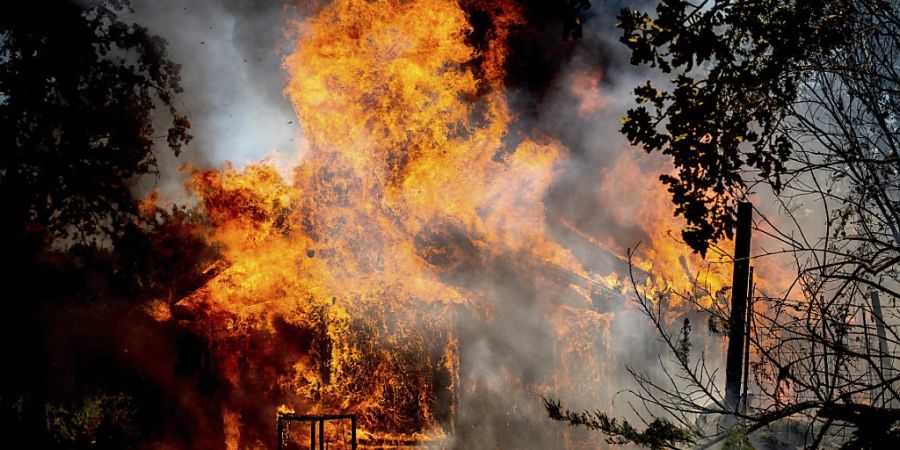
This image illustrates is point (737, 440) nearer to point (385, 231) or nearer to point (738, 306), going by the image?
point (738, 306)

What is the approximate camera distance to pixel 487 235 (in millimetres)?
14461

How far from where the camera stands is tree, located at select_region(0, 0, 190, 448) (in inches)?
499

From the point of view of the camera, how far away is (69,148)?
13.2 m

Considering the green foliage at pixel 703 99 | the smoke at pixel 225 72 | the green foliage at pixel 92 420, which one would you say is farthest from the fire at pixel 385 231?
the green foliage at pixel 703 99

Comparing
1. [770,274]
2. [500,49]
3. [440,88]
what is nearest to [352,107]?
[440,88]

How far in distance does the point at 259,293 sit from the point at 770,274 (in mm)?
13302

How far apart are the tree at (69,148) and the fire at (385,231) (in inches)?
77.2

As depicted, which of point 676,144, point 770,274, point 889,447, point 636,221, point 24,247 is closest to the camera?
point 889,447

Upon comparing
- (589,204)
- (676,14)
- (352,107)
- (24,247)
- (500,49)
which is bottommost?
(676,14)

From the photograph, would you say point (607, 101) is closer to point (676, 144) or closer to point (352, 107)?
point (352, 107)

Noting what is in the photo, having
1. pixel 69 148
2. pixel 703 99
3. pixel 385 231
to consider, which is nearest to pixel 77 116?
pixel 69 148

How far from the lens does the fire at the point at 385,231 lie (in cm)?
1341

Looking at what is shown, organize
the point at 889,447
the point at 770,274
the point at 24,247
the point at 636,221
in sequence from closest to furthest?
the point at 889,447, the point at 24,247, the point at 636,221, the point at 770,274

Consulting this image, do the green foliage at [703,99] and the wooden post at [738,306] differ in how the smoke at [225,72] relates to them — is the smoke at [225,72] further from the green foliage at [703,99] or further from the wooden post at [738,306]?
the green foliage at [703,99]
